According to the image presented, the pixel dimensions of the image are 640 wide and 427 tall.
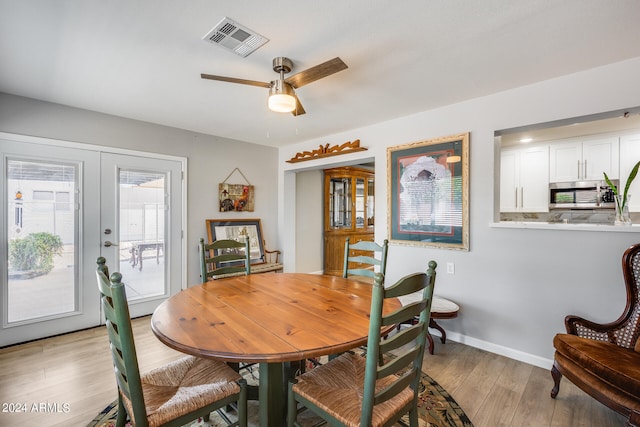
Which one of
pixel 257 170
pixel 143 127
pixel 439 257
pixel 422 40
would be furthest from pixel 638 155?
pixel 143 127

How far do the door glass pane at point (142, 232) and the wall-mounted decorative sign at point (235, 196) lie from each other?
796 mm

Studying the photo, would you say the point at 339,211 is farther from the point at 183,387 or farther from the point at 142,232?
the point at 183,387

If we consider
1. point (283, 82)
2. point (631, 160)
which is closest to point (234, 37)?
point (283, 82)

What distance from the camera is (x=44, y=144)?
9.70ft

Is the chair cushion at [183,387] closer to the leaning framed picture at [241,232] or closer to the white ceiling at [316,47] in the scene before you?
the white ceiling at [316,47]

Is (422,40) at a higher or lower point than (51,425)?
higher

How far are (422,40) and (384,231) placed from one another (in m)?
2.14

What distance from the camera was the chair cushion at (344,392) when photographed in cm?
121

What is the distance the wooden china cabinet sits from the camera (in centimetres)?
566

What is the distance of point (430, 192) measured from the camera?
3.09m

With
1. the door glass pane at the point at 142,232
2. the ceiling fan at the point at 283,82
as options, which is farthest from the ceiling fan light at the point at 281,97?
the door glass pane at the point at 142,232

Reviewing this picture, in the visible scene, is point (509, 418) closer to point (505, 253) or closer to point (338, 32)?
point (505, 253)

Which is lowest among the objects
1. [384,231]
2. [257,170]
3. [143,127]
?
[384,231]

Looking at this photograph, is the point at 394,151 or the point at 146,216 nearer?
the point at 394,151
